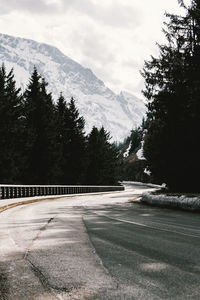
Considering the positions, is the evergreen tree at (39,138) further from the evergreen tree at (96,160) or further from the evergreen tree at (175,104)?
the evergreen tree at (175,104)

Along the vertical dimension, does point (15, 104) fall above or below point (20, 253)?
above

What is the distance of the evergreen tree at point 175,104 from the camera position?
22.9 metres

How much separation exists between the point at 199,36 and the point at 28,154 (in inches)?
1257

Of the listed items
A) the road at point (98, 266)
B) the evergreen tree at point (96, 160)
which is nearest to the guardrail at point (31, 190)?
the road at point (98, 266)

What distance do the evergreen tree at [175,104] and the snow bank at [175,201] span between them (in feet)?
16.2

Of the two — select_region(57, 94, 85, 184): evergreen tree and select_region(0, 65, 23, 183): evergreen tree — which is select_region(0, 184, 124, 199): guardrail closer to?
select_region(0, 65, 23, 183): evergreen tree

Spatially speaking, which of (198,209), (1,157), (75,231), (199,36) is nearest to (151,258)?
(75,231)

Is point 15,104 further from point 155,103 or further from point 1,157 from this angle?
point 155,103

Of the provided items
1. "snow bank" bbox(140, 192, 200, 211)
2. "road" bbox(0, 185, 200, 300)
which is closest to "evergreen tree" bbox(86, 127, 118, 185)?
"snow bank" bbox(140, 192, 200, 211)

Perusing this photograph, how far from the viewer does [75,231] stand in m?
7.98

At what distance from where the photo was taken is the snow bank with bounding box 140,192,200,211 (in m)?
15.6

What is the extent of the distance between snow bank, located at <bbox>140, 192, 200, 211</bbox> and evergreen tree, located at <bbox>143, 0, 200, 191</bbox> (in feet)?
16.2

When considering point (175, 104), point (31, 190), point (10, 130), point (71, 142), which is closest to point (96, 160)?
point (71, 142)

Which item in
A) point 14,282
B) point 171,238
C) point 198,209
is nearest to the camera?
point 14,282
